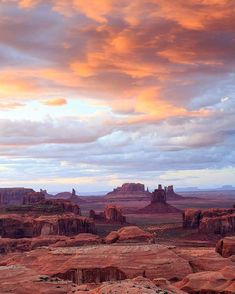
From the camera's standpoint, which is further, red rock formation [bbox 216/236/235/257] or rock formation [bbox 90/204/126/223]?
rock formation [bbox 90/204/126/223]

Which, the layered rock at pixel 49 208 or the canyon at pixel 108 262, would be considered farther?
the layered rock at pixel 49 208

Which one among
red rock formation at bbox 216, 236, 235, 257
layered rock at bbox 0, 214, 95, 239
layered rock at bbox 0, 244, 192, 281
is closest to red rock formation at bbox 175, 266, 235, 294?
layered rock at bbox 0, 244, 192, 281

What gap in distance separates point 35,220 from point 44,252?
154 feet

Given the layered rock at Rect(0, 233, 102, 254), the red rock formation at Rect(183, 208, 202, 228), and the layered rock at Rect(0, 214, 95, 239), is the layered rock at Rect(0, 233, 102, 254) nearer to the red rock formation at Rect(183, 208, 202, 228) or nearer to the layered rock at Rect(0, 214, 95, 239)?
the layered rock at Rect(0, 214, 95, 239)

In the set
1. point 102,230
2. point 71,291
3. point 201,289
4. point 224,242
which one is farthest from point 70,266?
point 102,230

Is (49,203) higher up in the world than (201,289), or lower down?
higher up

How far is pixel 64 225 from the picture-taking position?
12125cm

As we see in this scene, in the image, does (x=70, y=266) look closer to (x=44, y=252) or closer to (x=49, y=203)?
(x=44, y=252)

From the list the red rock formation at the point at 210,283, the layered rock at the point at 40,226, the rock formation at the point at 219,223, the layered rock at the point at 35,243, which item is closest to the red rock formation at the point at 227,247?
the red rock formation at the point at 210,283

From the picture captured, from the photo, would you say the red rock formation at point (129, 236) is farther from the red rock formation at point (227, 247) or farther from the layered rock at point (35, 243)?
the red rock formation at point (227, 247)

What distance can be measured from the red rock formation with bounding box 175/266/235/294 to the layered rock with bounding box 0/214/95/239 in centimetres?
6774

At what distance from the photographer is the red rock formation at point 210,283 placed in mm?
50656

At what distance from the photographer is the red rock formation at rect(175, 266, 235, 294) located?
50656mm

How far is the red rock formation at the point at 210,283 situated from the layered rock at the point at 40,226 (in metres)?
67.7
